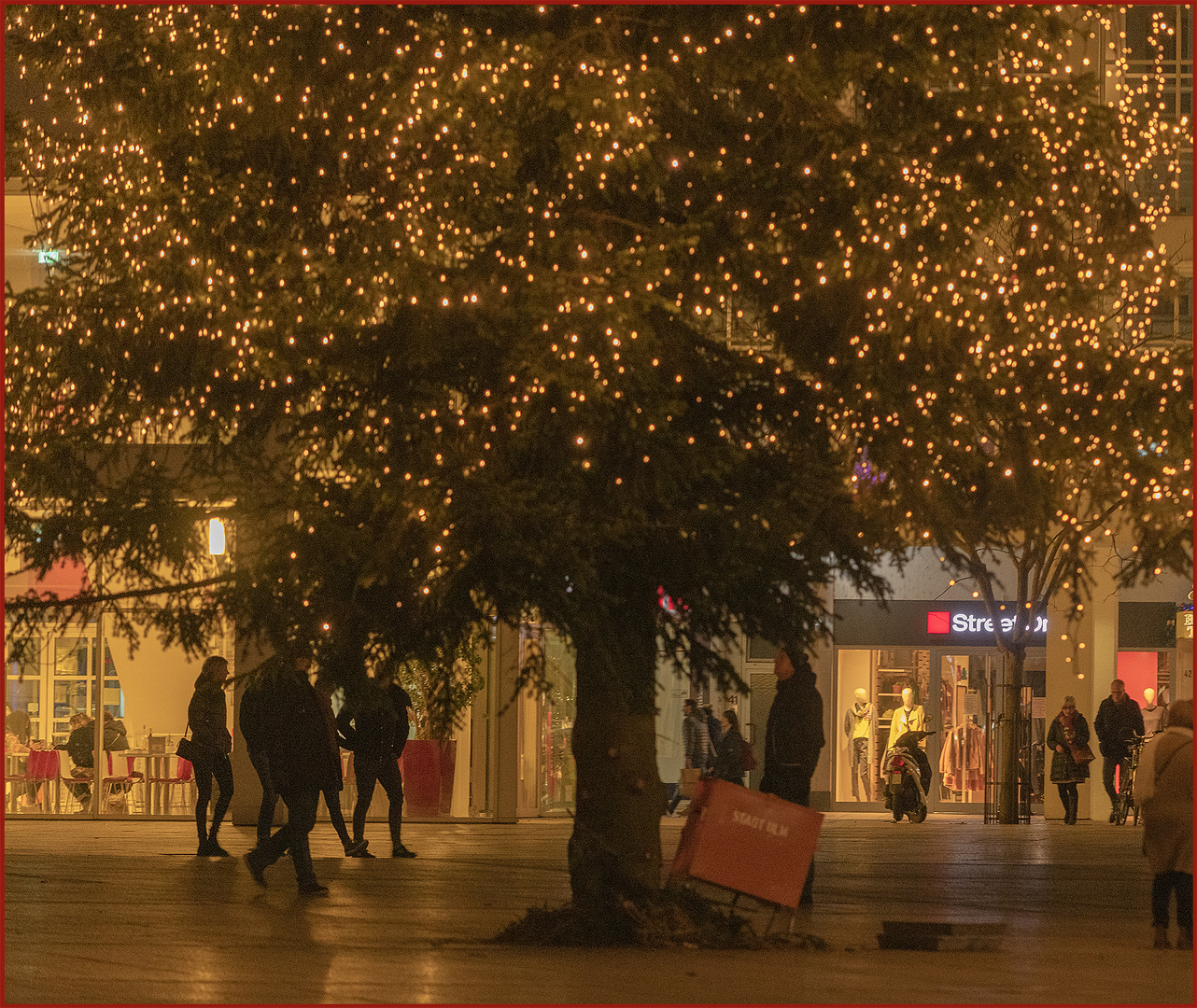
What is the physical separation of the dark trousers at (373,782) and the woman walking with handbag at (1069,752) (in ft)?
33.7

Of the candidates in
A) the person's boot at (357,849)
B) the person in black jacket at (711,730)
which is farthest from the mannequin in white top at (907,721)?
the person's boot at (357,849)

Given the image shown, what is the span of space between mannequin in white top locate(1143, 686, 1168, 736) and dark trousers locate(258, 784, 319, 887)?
50.8 ft

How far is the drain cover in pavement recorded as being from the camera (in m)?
10.1

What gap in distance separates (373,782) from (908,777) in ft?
32.5

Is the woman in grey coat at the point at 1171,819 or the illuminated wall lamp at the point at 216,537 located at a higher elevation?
Answer: the illuminated wall lamp at the point at 216,537

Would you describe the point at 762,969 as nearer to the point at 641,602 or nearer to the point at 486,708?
the point at 641,602

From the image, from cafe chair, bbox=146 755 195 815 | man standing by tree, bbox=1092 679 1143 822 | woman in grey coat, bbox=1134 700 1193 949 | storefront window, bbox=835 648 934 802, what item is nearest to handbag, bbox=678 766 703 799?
storefront window, bbox=835 648 934 802

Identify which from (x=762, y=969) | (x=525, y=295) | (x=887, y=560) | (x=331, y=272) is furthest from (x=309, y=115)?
(x=762, y=969)

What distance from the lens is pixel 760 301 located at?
1025 cm

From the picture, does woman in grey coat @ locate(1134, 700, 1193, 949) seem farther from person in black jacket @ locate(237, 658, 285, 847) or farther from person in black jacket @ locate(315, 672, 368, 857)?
person in black jacket @ locate(237, 658, 285, 847)

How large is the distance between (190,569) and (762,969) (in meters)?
4.07

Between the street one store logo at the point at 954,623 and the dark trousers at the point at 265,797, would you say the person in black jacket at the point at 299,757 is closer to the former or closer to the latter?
the dark trousers at the point at 265,797

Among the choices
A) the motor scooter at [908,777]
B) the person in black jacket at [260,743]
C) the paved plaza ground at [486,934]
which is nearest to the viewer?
the paved plaza ground at [486,934]

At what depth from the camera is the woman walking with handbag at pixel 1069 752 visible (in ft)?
75.6
